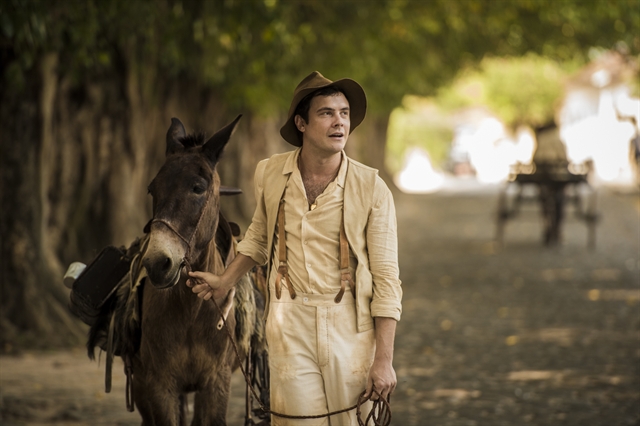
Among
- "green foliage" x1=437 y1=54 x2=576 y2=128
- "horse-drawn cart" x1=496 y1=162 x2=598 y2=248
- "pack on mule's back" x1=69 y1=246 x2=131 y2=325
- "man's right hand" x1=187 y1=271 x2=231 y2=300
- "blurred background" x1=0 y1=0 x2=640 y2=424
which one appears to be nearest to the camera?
"man's right hand" x1=187 y1=271 x2=231 y2=300

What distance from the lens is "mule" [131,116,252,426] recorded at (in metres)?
4.58

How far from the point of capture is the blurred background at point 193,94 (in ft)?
33.5

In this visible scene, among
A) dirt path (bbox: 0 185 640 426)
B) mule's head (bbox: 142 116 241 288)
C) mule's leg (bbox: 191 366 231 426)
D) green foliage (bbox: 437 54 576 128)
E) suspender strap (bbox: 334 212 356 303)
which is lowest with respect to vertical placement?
dirt path (bbox: 0 185 640 426)

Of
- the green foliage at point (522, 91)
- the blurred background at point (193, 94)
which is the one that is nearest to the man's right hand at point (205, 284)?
the blurred background at point (193, 94)

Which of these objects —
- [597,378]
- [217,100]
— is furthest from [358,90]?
[217,100]

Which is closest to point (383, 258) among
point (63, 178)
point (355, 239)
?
point (355, 239)

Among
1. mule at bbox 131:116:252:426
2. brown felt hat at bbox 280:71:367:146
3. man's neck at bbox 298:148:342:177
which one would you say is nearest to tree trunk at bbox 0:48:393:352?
mule at bbox 131:116:252:426

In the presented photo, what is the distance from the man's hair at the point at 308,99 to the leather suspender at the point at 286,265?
39 cm

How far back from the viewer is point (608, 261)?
58.6ft

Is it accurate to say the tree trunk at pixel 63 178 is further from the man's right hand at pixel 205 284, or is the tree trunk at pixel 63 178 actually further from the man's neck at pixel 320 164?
the man's neck at pixel 320 164

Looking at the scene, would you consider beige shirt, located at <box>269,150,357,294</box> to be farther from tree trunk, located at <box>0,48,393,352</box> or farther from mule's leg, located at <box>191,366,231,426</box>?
tree trunk, located at <box>0,48,393,352</box>

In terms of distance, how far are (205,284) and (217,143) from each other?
0.67 metres

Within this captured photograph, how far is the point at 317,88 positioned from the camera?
430cm

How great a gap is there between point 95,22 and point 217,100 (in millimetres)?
10368
